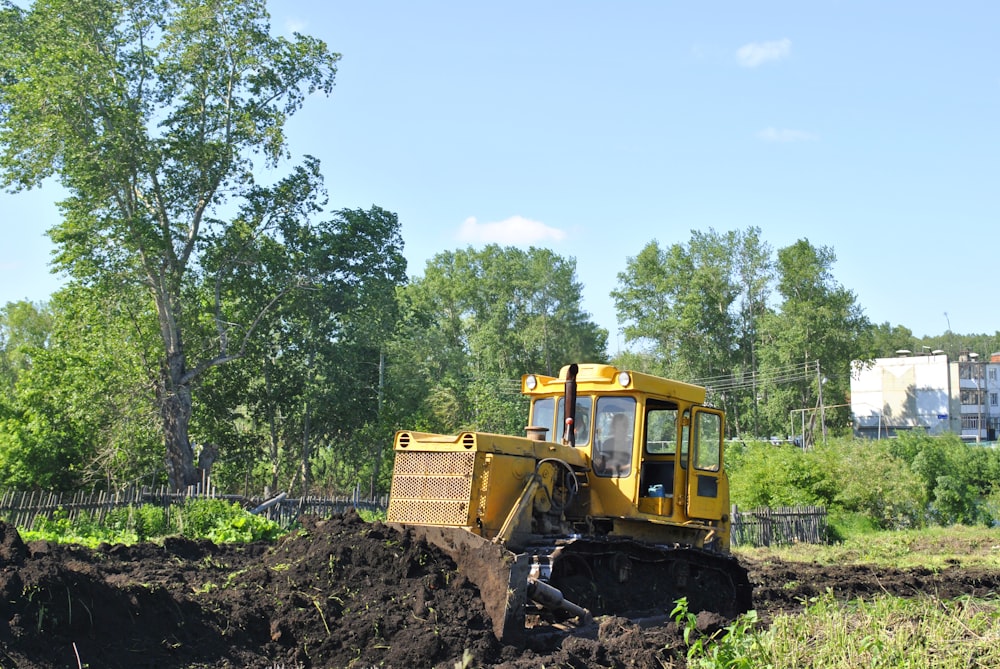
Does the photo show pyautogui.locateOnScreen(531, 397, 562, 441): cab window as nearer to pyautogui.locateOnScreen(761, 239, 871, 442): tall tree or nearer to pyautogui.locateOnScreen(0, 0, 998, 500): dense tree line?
pyautogui.locateOnScreen(0, 0, 998, 500): dense tree line

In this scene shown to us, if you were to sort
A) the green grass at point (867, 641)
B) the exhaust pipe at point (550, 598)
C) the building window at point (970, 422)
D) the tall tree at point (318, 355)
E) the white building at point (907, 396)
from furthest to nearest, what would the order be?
the building window at point (970, 422) < the white building at point (907, 396) < the tall tree at point (318, 355) < the exhaust pipe at point (550, 598) < the green grass at point (867, 641)

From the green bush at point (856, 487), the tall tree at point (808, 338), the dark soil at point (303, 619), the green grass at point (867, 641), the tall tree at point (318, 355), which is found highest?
the tall tree at point (808, 338)

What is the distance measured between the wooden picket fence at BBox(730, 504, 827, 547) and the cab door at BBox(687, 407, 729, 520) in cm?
1215

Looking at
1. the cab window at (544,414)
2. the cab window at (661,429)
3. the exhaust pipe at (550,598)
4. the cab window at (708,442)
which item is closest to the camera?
the exhaust pipe at (550,598)

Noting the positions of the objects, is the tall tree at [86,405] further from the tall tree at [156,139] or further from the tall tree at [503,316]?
the tall tree at [503,316]

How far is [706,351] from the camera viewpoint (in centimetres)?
5600

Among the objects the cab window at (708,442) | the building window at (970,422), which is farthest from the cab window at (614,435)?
the building window at (970,422)

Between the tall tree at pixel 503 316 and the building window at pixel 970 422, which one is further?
the building window at pixel 970 422

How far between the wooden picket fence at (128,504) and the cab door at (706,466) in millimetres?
7865

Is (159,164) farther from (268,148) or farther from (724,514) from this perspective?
(724,514)

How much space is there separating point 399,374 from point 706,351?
26710mm

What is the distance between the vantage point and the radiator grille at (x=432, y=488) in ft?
30.9

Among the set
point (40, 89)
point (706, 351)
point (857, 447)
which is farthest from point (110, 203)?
point (706, 351)

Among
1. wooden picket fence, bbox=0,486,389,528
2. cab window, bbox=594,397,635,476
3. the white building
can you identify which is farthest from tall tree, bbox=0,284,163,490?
the white building
